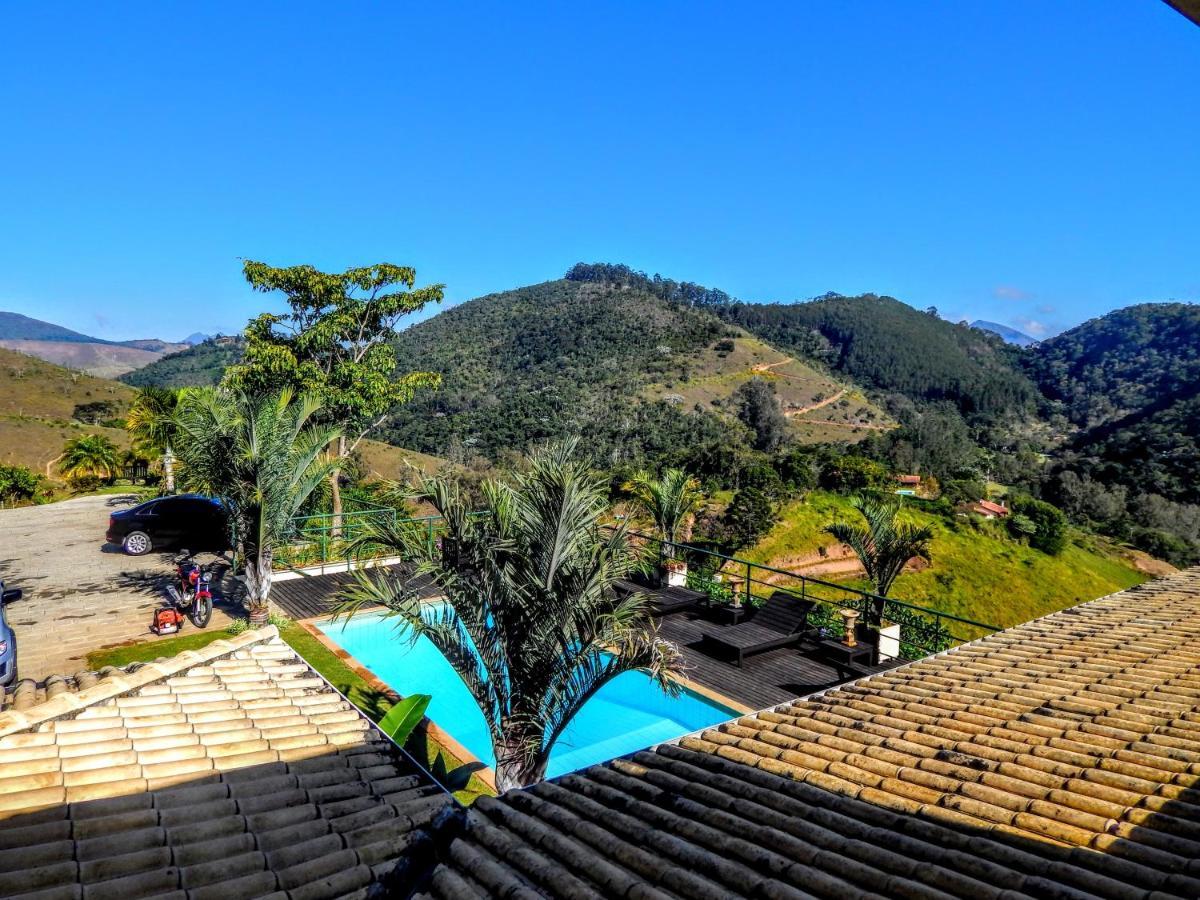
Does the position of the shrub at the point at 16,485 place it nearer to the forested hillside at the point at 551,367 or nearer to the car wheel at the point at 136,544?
the car wheel at the point at 136,544

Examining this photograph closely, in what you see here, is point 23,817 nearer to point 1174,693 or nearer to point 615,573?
point 615,573

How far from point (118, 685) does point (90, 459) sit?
1119 inches

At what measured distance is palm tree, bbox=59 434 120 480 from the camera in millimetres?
28781

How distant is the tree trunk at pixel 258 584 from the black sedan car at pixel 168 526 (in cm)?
559

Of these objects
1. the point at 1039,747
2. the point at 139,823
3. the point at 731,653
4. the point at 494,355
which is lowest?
the point at 731,653

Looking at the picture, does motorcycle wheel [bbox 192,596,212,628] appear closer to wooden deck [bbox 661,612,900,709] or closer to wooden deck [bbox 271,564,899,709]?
wooden deck [bbox 271,564,899,709]

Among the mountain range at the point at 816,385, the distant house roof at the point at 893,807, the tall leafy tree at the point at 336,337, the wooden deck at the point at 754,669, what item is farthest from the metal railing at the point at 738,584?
the mountain range at the point at 816,385

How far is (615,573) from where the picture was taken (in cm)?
660

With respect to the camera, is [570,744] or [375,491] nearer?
[570,744]

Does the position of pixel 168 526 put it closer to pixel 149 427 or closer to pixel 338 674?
pixel 149 427

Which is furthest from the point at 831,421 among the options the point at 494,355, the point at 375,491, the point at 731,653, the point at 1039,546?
the point at 731,653

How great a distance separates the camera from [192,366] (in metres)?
112

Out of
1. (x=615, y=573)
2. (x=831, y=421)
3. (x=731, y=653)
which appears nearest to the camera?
(x=615, y=573)

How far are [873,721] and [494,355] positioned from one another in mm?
83175
